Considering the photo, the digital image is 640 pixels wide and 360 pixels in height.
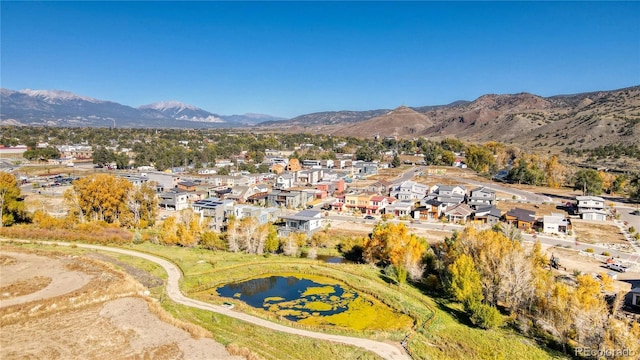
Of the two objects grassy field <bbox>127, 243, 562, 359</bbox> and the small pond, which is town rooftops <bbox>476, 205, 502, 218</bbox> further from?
the small pond

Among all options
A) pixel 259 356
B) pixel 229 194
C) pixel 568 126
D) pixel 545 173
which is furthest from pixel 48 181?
pixel 568 126

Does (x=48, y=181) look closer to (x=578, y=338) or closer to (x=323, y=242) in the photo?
(x=323, y=242)

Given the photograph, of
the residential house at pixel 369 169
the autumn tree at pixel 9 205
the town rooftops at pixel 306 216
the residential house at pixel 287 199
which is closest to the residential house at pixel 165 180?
the residential house at pixel 287 199

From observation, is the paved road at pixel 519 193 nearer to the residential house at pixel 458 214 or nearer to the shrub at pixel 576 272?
the residential house at pixel 458 214

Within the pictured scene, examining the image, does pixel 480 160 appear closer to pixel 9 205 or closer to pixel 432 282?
pixel 432 282

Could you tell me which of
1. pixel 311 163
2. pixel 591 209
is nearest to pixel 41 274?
pixel 591 209

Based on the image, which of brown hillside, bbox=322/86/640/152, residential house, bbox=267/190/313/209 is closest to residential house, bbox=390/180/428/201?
residential house, bbox=267/190/313/209
